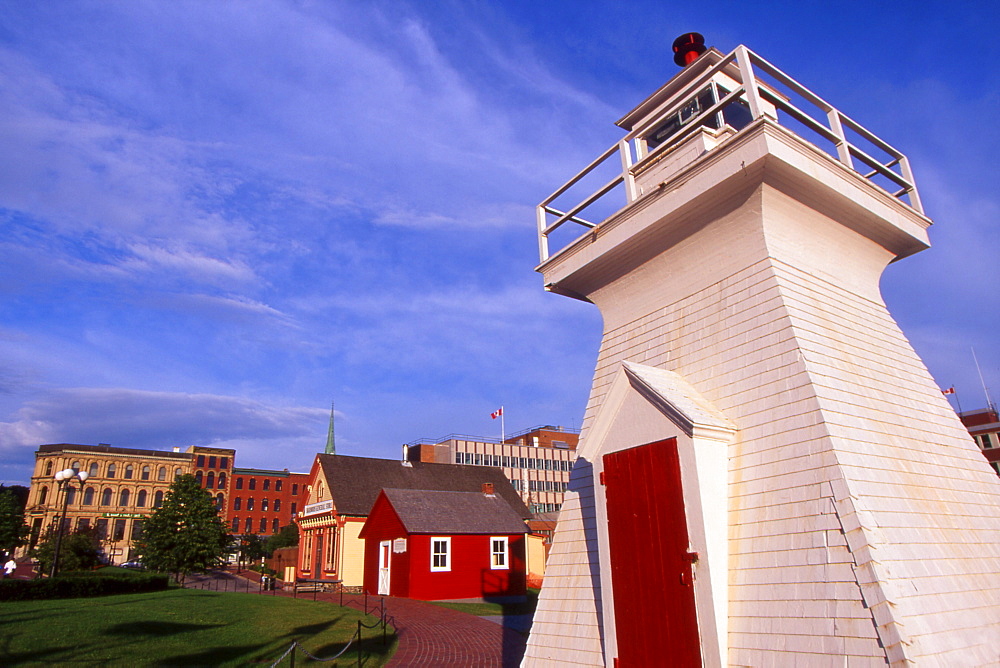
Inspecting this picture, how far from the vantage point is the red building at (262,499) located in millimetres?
86625

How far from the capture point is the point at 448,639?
51.4 ft

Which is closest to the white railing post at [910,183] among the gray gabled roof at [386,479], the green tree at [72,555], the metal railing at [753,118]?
the metal railing at [753,118]

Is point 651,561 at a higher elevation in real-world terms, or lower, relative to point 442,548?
higher

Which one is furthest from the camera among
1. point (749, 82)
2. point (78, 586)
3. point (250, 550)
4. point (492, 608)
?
point (250, 550)

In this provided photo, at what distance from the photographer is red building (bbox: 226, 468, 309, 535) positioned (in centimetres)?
8662

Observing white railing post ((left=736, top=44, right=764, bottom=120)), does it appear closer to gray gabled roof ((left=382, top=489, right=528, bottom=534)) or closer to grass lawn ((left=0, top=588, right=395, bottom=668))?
grass lawn ((left=0, top=588, right=395, bottom=668))

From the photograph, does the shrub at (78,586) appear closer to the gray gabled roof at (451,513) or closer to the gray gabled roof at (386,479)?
the gray gabled roof at (451,513)

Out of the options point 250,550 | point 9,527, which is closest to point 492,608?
point 250,550

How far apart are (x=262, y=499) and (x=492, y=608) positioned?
75436mm

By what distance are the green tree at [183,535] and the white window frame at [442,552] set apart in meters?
12.1

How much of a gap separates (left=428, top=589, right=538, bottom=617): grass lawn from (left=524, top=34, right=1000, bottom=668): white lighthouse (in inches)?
593

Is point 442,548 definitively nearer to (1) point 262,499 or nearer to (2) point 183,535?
(2) point 183,535

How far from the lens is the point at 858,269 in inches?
317

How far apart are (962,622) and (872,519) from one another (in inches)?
41.0
